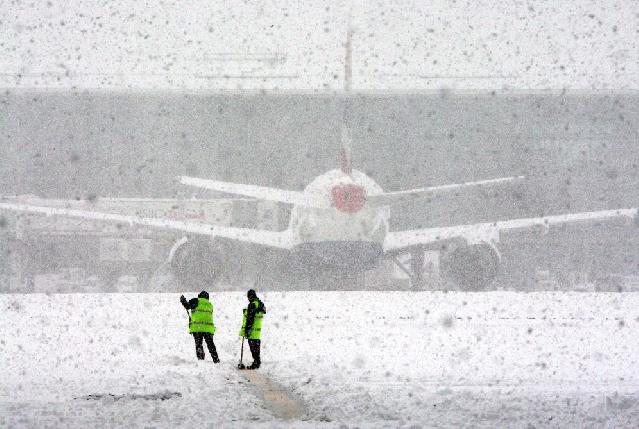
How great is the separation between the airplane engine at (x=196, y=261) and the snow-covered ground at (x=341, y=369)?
4230mm

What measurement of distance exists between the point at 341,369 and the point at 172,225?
1488cm

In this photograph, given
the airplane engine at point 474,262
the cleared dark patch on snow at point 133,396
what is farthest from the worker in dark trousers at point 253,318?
the airplane engine at point 474,262

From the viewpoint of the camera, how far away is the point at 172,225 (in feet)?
79.2

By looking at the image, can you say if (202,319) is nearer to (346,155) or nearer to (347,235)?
(347,235)

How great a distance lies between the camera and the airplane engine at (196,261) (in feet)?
79.1

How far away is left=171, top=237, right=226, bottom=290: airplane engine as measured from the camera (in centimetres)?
2411

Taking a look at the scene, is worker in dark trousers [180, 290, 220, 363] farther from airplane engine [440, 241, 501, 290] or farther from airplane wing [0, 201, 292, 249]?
airplane engine [440, 241, 501, 290]

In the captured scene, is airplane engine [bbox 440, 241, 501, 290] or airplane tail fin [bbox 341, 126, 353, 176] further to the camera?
airplane tail fin [bbox 341, 126, 353, 176]

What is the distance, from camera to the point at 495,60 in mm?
53312

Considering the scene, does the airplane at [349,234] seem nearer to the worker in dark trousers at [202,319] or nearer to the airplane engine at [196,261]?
the airplane engine at [196,261]

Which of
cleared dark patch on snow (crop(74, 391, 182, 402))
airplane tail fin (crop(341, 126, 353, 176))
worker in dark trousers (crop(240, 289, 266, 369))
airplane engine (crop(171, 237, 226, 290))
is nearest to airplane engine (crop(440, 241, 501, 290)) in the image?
airplane tail fin (crop(341, 126, 353, 176))

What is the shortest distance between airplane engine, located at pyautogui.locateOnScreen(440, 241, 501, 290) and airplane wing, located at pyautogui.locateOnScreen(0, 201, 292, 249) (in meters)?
4.76

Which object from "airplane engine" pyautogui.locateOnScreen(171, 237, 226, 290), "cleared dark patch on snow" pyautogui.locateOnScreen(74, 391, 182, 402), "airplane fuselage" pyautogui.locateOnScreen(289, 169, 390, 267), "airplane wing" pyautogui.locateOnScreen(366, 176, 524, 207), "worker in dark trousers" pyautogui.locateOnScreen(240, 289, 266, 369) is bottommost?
"cleared dark patch on snow" pyautogui.locateOnScreen(74, 391, 182, 402)

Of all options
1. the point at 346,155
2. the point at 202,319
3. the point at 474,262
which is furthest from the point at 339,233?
the point at 202,319
